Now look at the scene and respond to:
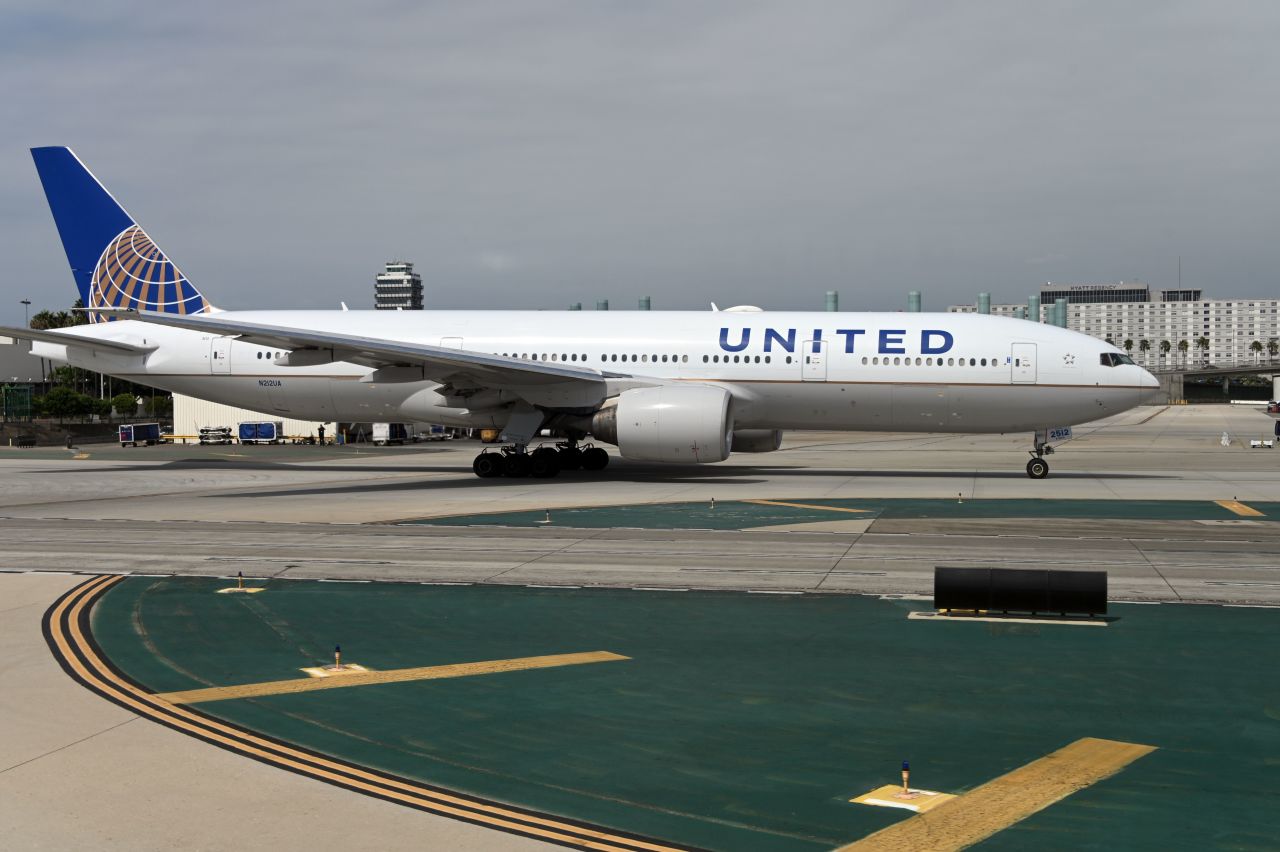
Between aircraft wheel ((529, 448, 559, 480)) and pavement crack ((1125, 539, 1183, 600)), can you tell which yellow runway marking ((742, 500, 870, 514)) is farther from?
aircraft wheel ((529, 448, 559, 480))

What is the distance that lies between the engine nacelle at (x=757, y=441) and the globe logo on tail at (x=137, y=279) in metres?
17.7

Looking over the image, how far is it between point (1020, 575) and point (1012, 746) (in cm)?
492

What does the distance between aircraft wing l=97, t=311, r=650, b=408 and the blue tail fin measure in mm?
6854

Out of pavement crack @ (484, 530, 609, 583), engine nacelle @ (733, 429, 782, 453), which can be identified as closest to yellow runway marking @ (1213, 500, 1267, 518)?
engine nacelle @ (733, 429, 782, 453)

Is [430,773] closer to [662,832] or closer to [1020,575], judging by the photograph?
[662,832]

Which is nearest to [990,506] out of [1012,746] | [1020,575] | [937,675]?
[1020,575]

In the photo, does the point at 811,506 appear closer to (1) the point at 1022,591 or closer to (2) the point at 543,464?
(2) the point at 543,464

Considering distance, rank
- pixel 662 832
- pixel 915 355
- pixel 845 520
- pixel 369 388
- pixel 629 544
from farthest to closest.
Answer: pixel 369 388, pixel 915 355, pixel 845 520, pixel 629 544, pixel 662 832

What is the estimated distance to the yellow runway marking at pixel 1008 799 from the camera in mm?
6297

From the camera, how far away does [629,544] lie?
1823 centimetres

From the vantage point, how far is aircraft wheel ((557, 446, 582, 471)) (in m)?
32.0

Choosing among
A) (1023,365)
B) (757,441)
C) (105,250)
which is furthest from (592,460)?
(105,250)

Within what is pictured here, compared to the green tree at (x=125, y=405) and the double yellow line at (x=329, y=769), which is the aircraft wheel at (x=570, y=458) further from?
the green tree at (x=125, y=405)

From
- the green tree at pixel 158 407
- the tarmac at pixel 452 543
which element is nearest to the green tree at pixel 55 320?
the green tree at pixel 158 407
